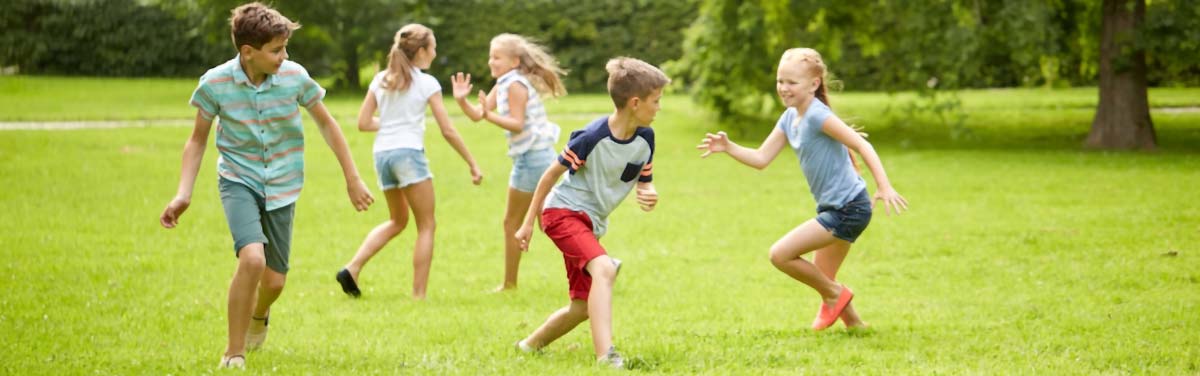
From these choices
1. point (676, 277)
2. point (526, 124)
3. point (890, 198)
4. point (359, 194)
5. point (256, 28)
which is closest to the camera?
point (256, 28)

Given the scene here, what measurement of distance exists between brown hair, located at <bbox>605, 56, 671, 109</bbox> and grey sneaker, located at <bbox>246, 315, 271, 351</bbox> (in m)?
2.11

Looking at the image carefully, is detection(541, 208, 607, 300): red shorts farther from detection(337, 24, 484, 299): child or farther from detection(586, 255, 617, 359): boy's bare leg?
detection(337, 24, 484, 299): child

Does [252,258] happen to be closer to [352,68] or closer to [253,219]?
[253,219]

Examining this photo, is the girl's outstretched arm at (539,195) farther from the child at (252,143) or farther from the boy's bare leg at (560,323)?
the child at (252,143)

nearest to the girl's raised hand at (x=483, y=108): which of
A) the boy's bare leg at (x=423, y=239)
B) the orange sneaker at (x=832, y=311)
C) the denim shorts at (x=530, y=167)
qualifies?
the denim shorts at (x=530, y=167)

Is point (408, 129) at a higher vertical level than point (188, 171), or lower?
lower

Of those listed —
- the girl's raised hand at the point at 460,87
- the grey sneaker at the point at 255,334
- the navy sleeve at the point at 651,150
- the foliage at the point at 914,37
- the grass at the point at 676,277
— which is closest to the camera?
the navy sleeve at the point at 651,150

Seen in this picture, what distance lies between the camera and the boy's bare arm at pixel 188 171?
5723mm

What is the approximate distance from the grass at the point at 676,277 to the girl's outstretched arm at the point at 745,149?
933 mm

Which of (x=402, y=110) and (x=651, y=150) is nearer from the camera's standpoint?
(x=651, y=150)

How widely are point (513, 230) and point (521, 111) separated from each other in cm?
83

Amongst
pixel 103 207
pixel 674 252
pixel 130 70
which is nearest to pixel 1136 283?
pixel 674 252

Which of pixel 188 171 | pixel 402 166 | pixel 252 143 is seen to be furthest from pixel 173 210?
pixel 402 166

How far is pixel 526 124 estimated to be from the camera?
29.1 feet
